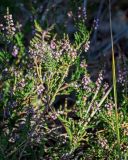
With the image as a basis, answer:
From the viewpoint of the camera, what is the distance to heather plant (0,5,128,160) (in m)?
1.91

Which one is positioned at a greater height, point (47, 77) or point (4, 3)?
point (4, 3)

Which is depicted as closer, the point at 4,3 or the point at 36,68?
the point at 36,68

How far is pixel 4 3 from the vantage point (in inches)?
101

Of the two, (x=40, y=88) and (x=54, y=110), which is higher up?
(x=40, y=88)

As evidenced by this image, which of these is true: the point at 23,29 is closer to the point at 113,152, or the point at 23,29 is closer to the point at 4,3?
the point at 4,3

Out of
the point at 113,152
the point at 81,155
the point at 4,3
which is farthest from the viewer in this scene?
the point at 4,3

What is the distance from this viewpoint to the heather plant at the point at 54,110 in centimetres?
191

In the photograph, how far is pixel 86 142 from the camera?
7.03 feet

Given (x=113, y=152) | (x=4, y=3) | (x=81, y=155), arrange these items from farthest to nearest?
(x=4, y=3) → (x=81, y=155) → (x=113, y=152)

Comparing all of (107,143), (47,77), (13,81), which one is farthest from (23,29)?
(107,143)

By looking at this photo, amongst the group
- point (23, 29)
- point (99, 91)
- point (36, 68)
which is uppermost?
point (23, 29)

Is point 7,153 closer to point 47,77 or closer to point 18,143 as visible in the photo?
point 18,143

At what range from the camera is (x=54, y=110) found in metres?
2.03

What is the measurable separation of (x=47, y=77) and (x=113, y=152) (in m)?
0.46
